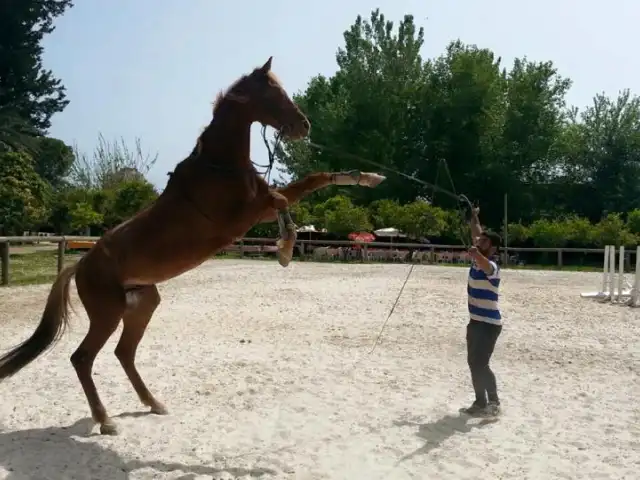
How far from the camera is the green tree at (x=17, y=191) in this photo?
1103 inches

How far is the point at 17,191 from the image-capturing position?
92.2ft

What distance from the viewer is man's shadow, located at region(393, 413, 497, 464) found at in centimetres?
488

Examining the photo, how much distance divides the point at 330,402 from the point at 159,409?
1.50 metres

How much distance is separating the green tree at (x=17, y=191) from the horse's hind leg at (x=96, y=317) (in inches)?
991

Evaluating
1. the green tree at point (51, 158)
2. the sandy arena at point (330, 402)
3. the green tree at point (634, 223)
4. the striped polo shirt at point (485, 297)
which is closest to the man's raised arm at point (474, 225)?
the striped polo shirt at point (485, 297)

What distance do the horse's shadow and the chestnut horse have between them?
1.18 ft

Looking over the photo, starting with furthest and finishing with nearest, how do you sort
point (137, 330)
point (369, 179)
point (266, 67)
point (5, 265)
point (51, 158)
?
point (51, 158), point (5, 265), point (137, 330), point (369, 179), point (266, 67)

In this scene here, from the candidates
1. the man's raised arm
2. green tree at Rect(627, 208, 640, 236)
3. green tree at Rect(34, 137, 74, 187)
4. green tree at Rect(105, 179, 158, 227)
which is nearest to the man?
the man's raised arm

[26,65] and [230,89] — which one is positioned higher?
[26,65]

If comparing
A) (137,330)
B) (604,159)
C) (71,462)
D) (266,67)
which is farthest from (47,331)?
(604,159)

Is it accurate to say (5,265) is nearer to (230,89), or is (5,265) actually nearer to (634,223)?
(230,89)

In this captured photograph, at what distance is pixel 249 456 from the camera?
182 inches

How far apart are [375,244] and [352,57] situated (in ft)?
69.0

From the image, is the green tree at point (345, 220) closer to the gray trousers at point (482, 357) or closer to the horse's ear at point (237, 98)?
the gray trousers at point (482, 357)
